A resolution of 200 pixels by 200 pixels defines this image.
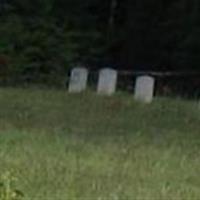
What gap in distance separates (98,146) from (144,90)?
5.14m

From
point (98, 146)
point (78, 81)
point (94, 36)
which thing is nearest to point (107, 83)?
point (78, 81)

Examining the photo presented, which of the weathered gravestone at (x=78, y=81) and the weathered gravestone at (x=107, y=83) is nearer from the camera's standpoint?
the weathered gravestone at (x=107, y=83)

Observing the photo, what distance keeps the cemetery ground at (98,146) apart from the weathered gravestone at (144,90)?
18 cm

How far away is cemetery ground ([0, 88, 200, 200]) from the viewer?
890cm

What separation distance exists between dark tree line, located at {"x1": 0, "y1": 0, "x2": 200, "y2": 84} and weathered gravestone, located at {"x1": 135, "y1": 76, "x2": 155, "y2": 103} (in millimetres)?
4015

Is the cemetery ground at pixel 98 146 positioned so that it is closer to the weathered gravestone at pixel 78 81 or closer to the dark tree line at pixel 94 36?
the weathered gravestone at pixel 78 81

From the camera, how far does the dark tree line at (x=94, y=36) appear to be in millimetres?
22375

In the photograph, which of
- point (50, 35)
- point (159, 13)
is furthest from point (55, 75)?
point (159, 13)

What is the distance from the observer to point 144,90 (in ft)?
53.0

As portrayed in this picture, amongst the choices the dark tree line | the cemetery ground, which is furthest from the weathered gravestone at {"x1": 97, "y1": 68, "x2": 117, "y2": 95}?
the dark tree line

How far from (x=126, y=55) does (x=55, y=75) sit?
17.2 feet

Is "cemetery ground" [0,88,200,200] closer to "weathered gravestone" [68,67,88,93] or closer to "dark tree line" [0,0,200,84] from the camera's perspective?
"weathered gravestone" [68,67,88,93]

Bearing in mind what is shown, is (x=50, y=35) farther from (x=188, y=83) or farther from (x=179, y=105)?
(x=179, y=105)

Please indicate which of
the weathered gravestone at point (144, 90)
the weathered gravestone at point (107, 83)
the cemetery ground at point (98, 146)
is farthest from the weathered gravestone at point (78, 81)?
the weathered gravestone at point (144, 90)
